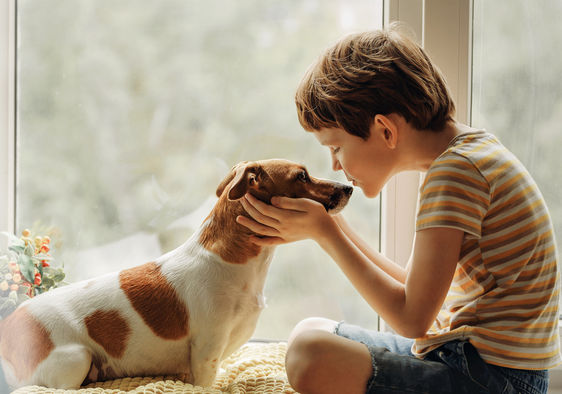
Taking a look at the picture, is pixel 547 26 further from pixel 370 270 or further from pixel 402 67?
pixel 370 270

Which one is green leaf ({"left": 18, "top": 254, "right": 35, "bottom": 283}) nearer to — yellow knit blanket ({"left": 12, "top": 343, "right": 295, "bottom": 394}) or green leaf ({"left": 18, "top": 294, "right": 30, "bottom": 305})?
green leaf ({"left": 18, "top": 294, "right": 30, "bottom": 305})

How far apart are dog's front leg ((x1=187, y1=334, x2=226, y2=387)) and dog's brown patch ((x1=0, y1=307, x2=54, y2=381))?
0.35 m

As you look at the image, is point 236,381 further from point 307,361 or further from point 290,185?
point 290,185

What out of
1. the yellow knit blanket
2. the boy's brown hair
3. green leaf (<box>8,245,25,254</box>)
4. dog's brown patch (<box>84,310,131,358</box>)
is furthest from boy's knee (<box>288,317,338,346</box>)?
green leaf (<box>8,245,25,254</box>)

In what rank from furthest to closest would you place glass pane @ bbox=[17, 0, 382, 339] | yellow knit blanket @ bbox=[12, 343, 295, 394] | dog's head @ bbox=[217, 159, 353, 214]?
1. glass pane @ bbox=[17, 0, 382, 339]
2. dog's head @ bbox=[217, 159, 353, 214]
3. yellow knit blanket @ bbox=[12, 343, 295, 394]

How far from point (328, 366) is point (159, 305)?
450 millimetres

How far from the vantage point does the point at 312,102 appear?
3.99ft

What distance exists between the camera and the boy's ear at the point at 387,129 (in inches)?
45.2

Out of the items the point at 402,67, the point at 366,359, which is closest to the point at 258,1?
the point at 402,67

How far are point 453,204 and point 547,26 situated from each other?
0.89 metres

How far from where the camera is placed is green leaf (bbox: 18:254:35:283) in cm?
149

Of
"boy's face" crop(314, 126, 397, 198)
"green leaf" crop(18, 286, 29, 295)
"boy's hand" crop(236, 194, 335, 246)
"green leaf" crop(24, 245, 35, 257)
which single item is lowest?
"green leaf" crop(18, 286, 29, 295)

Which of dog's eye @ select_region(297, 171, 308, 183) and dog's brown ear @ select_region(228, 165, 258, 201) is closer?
dog's brown ear @ select_region(228, 165, 258, 201)

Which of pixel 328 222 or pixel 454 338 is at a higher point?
pixel 328 222
